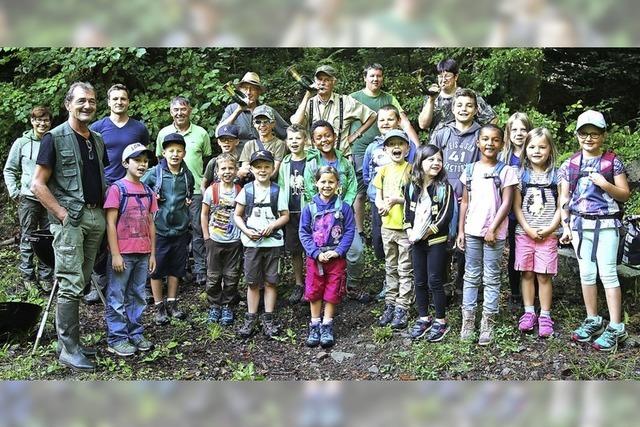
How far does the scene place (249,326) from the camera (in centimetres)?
546

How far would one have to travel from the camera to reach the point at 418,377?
4656 millimetres

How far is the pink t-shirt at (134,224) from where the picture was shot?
4.97 meters

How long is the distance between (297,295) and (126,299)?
1.75 m

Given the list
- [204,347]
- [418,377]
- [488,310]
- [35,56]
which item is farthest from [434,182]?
[35,56]

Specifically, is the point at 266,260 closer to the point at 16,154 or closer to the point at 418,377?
the point at 418,377

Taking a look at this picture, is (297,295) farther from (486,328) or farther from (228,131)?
(486,328)

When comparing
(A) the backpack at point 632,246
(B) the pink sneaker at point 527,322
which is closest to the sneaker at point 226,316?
(B) the pink sneaker at point 527,322

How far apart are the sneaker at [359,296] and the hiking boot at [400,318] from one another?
0.57 meters

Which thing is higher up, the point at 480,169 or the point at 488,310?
the point at 480,169

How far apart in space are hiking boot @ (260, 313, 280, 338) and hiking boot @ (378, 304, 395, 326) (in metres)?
0.96

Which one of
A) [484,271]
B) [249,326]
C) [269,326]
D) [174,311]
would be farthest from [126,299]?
[484,271]

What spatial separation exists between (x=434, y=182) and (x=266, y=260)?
1662 mm

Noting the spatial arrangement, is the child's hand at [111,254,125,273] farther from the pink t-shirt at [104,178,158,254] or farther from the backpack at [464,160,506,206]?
the backpack at [464,160,506,206]

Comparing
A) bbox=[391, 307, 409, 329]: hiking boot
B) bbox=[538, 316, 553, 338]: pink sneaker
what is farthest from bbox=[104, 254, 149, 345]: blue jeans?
bbox=[538, 316, 553, 338]: pink sneaker
